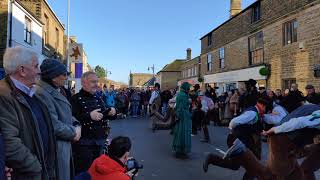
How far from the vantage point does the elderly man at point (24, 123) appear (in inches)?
117

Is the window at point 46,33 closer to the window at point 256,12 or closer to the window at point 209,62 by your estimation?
the window at point 209,62

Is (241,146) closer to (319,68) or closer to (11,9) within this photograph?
(319,68)

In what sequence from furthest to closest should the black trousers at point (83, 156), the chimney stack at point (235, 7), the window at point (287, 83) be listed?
1. the chimney stack at point (235, 7)
2. the window at point (287, 83)
3. the black trousers at point (83, 156)

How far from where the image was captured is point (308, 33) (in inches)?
756

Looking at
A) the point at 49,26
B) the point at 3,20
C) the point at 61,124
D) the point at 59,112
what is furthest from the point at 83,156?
the point at 49,26

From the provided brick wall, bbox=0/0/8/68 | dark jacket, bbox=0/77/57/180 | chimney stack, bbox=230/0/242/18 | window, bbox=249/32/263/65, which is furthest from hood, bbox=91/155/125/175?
chimney stack, bbox=230/0/242/18

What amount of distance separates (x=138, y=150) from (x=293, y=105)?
4403 millimetres

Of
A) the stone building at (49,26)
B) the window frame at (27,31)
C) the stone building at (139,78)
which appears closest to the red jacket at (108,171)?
the window frame at (27,31)

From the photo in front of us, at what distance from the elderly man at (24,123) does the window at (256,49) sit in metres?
22.8

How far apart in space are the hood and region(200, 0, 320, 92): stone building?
16020 mm

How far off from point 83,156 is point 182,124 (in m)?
5.36

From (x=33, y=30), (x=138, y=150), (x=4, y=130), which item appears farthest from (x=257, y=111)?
(x=33, y=30)

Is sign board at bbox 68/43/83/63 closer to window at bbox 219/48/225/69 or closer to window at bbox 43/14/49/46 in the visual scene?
window at bbox 43/14/49/46

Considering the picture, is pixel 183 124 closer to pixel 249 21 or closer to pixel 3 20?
pixel 3 20
